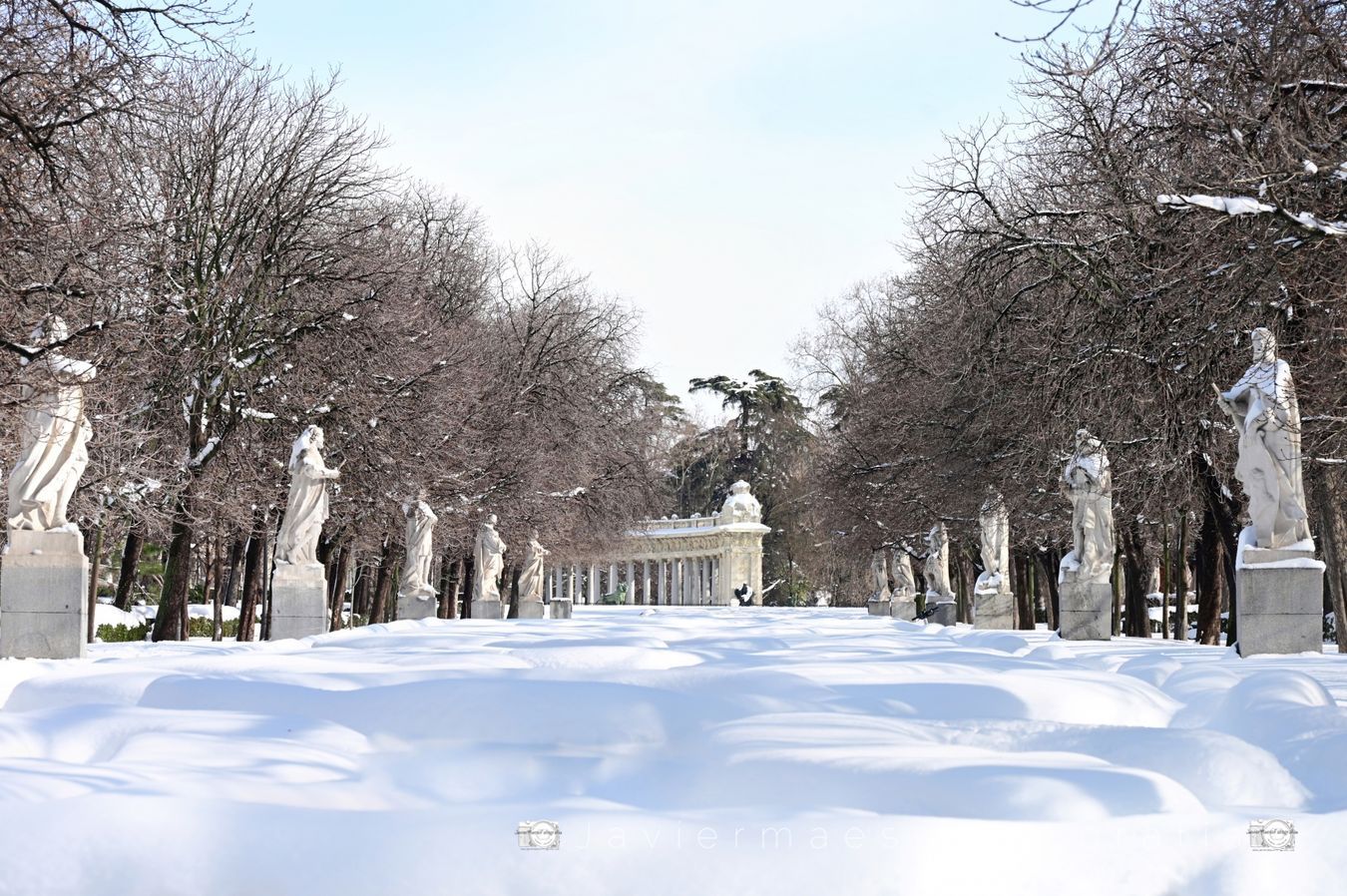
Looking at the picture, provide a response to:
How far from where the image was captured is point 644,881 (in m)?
5.48

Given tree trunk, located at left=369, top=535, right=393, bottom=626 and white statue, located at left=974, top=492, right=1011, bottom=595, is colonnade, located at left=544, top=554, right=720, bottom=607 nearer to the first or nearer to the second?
tree trunk, located at left=369, top=535, right=393, bottom=626

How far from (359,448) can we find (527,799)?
73.0 ft

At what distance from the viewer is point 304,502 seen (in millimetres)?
22844

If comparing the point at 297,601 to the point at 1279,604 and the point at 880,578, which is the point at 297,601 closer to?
the point at 1279,604

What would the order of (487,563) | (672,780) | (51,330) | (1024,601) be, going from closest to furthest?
1. (672,780)
2. (51,330)
3. (487,563)
4. (1024,601)

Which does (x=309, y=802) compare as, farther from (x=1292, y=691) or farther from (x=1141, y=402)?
(x=1141, y=402)

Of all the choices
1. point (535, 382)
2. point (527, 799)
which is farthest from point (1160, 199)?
point (535, 382)

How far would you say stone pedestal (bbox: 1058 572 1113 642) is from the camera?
811 inches

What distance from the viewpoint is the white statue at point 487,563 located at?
35.9 metres

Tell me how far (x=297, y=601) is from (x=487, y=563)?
13.5 metres

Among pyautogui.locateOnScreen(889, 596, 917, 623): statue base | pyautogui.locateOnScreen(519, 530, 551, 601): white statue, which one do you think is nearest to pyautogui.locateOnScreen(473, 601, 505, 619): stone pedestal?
pyautogui.locateOnScreen(519, 530, 551, 601): white statue

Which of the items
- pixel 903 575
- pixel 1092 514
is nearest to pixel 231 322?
pixel 1092 514

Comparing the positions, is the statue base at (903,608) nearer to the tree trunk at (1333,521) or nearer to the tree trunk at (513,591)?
the tree trunk at (513,591)

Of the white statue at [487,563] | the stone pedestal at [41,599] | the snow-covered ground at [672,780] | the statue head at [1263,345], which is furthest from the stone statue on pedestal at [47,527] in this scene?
the white statue at [487,563]
